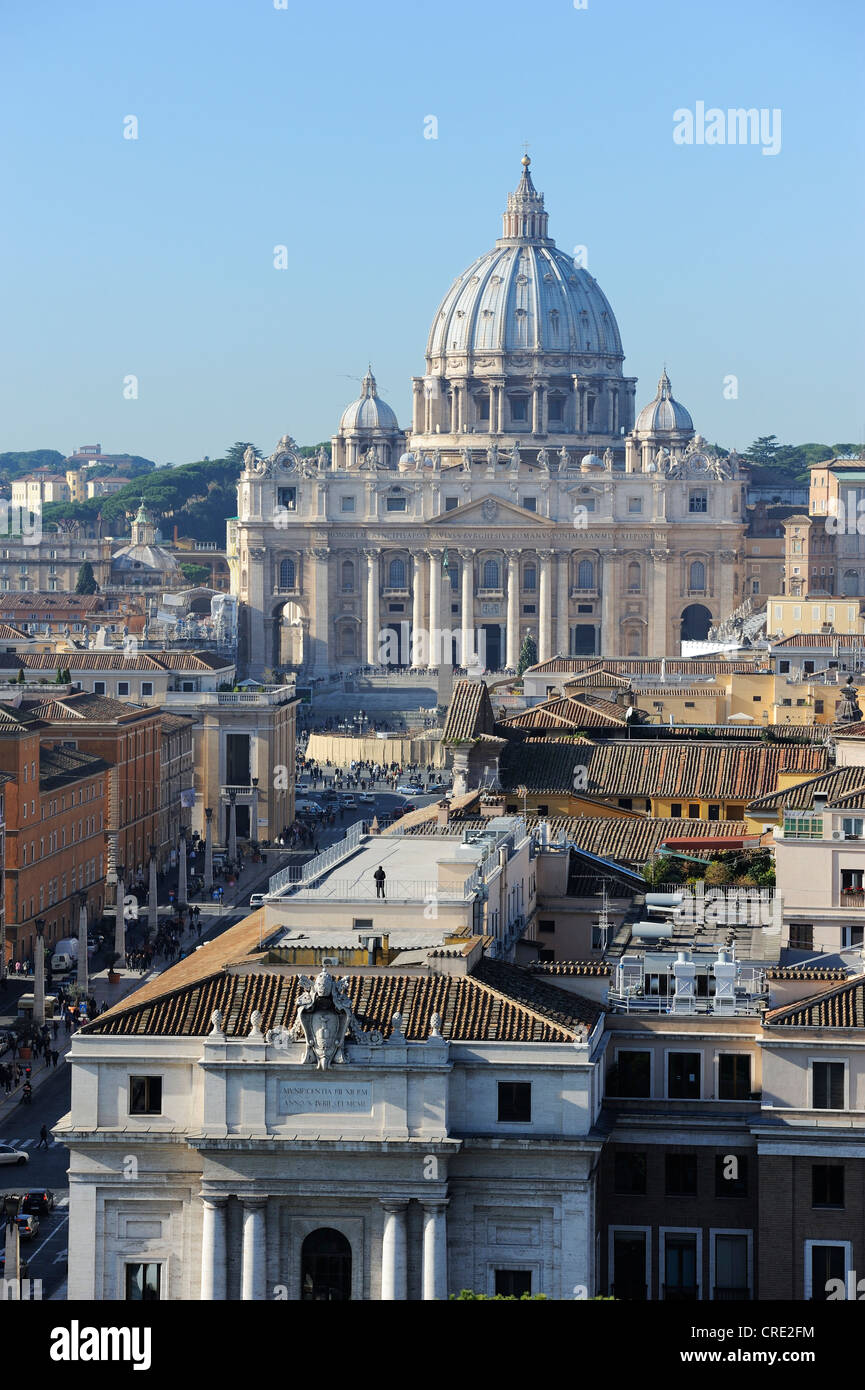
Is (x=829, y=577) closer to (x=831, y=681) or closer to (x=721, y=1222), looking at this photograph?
(x=831, y=681)

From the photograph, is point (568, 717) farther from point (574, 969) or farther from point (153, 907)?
point (574, 969)

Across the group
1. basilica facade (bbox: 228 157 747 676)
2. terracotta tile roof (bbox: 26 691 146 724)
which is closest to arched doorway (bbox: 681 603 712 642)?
basilica facade (bbox: 228 157 747 676)

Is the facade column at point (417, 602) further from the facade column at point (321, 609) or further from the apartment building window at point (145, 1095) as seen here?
the apartment building window at point (145, 1095)
